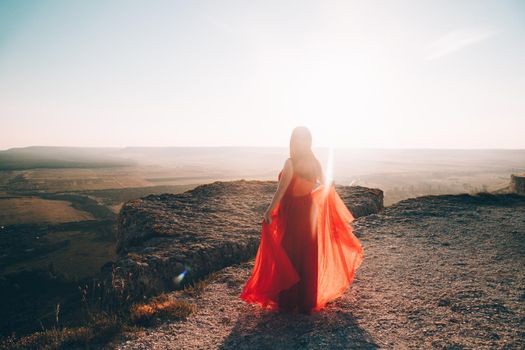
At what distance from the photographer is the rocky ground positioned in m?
4.11

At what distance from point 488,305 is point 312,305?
252 cm

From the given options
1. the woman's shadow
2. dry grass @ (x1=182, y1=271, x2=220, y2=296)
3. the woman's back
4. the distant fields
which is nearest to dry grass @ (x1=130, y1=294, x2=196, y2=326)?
dry grass @ (x1=182, y1=271, x2=220, y2=296)

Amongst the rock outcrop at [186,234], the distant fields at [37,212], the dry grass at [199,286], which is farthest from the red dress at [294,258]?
the distant fields at [37,212]

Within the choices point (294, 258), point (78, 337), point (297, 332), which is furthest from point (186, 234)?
point (297, 332)

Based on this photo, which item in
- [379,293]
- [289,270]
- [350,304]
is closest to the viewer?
[289,270]

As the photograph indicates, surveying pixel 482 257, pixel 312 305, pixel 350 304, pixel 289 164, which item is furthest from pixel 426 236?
pixel 289 164

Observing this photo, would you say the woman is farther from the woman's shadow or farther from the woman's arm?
the woman's shadow

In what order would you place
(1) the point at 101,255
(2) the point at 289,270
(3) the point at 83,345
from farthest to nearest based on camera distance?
(1) the point at 101,255
(2) the point at 289,270
(3) the point at 83,345

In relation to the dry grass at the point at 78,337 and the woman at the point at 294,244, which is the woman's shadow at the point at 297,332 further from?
the dry grass at the point at 78,337

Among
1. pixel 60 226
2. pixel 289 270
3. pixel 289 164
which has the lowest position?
pixel 60 226

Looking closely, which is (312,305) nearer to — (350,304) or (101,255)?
(350,304)

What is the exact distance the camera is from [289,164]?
186 inches

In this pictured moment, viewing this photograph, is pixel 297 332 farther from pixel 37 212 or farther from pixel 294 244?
pixel 37 212

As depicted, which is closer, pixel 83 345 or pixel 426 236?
pixel 83 345
